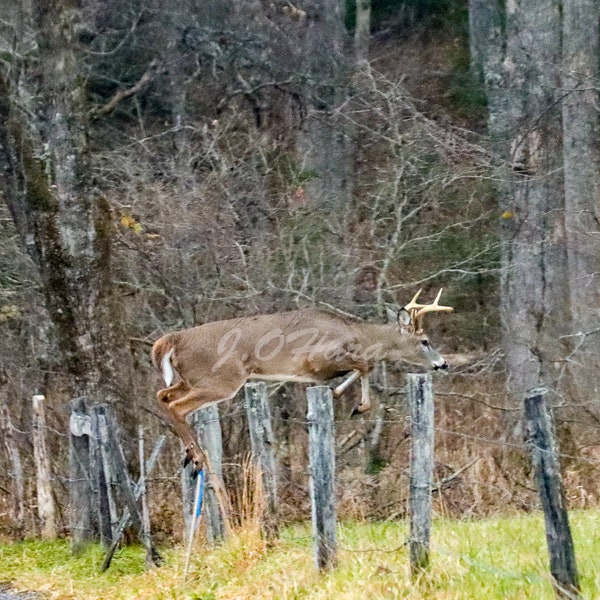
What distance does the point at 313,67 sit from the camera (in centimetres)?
1755

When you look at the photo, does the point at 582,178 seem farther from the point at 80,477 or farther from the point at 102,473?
the point at 102,473

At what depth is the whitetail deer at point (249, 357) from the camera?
902 cm

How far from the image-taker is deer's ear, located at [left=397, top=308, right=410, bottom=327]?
1086cm

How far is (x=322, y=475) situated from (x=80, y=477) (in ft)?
10.6

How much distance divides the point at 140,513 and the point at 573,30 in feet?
30.3

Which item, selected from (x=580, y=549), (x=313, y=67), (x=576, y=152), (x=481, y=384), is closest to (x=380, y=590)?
(x=580, y=549)

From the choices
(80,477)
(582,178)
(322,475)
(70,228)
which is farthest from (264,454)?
(582,178)

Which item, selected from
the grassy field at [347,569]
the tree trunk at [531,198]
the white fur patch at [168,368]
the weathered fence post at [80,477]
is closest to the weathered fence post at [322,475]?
the grassy field at [347,569]

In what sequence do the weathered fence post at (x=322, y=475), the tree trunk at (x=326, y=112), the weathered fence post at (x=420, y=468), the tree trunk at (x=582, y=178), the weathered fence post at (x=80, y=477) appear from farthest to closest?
the tree trunk at (x=326, y=112), the tree trunk at (x=582, y=178), the weathered fence post at (x=80, y=477), the weathered fence post at (x=322, y=475), the weathered fence post at (x=420, y=468)

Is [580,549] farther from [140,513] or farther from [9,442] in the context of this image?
[9,442]

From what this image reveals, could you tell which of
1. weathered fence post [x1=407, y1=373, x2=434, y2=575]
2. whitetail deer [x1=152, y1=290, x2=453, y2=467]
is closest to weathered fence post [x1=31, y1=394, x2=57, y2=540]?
whitetail deer [x1=152, y1=290, x2=453, y2=467]

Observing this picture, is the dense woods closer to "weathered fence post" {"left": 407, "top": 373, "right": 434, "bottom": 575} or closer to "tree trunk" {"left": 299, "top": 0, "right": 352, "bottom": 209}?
"tree trunk" {"left": 299, "top": 0, "right": 352, "bottom": 209}

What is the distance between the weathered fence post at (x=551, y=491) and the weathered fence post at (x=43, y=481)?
602 centimetres

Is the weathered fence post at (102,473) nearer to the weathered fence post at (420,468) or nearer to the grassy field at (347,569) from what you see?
the grassy field at (347,569)
